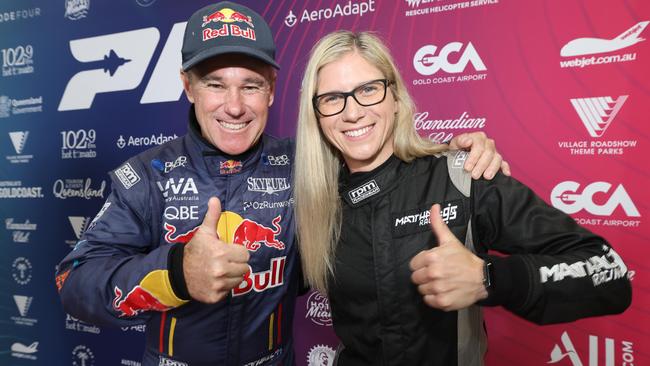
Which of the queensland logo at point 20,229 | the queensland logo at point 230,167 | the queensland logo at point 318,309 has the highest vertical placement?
the queensland logo at point 230,167

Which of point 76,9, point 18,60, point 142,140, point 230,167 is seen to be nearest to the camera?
point 230,167

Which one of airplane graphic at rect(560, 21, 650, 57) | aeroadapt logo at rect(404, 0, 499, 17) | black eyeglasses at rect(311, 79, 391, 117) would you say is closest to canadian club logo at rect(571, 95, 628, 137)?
airplane graphic at rect(560, 21, 650, 57)

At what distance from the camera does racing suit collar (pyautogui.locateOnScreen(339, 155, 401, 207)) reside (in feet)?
3.93

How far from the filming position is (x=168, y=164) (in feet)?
4.24

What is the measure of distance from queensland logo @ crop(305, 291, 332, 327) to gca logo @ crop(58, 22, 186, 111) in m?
1.28

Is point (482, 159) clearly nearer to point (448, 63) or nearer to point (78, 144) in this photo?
point (448, 63)

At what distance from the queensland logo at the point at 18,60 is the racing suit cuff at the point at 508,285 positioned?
314 centimetres

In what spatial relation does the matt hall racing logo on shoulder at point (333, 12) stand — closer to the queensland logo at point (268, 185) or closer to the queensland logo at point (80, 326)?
the queensland logo at point (268, 185)

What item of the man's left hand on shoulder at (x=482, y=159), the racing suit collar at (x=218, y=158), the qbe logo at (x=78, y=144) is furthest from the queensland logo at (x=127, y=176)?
the qbe logo at (x=78, y=144)

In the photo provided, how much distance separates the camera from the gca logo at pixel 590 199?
1667mm

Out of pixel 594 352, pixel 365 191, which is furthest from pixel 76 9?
pixel 594 352

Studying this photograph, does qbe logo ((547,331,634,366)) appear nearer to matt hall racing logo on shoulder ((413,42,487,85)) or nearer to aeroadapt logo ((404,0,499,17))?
matt hall racing logo on shoulder ((413,42,487,85))

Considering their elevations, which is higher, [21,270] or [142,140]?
[142,140]

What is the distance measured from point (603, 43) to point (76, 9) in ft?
9.17
